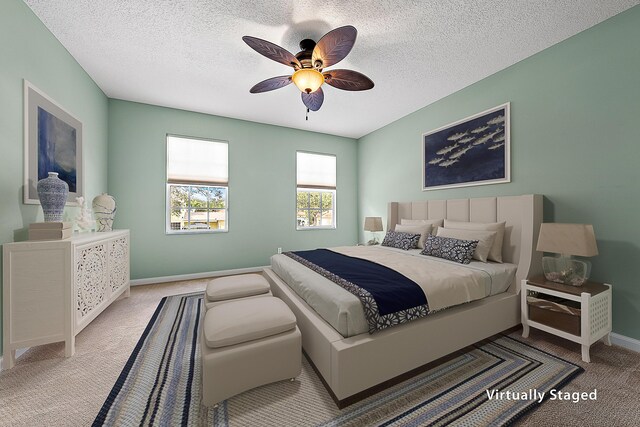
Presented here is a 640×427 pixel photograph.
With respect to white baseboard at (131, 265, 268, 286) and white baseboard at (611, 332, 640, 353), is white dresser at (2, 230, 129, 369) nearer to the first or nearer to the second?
white baseboard at (131, 265, 268, 286)

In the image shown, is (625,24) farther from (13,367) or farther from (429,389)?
(13,367)

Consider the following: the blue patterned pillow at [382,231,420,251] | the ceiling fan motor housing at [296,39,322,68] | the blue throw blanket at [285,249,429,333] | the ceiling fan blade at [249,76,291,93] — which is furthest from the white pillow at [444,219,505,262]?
the ceiling fan blade at [249,76,291,93]

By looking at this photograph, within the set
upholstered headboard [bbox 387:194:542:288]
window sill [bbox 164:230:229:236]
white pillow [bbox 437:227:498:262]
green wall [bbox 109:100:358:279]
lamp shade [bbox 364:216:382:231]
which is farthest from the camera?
lamp shade [bbox 364:216:382:231]

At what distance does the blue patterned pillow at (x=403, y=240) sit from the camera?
3240 millimetres

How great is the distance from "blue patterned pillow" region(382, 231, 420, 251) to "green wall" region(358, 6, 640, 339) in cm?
109

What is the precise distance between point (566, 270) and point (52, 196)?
4624mm

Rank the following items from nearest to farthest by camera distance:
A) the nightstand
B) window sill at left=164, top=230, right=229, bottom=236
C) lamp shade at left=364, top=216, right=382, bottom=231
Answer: the nightstand < window sill at left=164, top=230, right=229, bottom=236 < lamp shade at left=364, top=216, right=382, bottom=231

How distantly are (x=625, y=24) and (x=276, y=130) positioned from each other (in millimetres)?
4369

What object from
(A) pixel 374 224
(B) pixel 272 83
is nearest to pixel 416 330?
(B) pixel 272 83

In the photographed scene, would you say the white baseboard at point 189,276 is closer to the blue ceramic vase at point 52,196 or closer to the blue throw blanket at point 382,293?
the blue ceramic vase at point 52,196

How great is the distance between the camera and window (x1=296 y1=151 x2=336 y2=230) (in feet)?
16.2

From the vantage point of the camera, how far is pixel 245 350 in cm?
140

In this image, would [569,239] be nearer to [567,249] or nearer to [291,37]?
[567,249]

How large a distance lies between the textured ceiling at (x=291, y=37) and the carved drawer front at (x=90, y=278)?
2.10 meters
